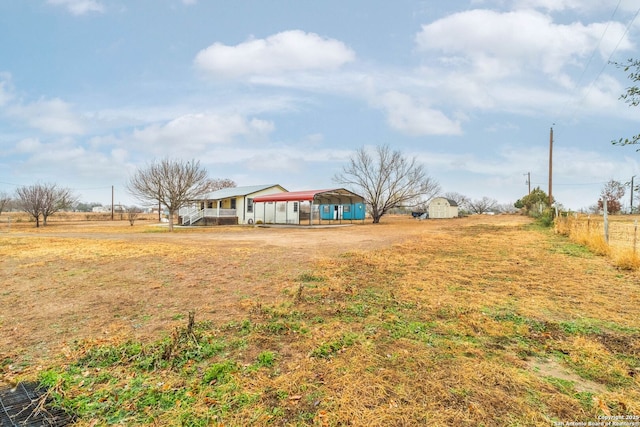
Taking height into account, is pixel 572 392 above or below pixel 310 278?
below

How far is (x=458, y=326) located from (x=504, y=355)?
73 centimetres

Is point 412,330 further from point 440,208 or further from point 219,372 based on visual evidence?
point 440,208

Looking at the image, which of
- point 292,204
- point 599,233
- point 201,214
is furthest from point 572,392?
point 201,214

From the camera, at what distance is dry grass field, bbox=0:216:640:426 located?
7.41ft

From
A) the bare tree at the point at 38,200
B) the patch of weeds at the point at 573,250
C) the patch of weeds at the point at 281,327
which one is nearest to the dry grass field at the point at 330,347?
the patch of weeds at the point at 281,327

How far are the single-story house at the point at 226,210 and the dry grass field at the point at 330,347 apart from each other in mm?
23756

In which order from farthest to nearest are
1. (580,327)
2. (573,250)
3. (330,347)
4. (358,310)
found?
(573,250)
(358,310)
(580,327)
(330,347)

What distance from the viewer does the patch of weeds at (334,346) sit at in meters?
3.07

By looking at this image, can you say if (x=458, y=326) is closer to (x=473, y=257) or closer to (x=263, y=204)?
(x=473, y=257)

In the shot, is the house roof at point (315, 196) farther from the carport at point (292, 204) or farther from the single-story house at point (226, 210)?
the single-story house at point (226, 210)

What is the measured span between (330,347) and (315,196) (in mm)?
22575

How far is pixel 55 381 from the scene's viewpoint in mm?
2625

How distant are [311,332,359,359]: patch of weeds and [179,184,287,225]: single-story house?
92.5 feet

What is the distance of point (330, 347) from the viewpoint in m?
3.22
